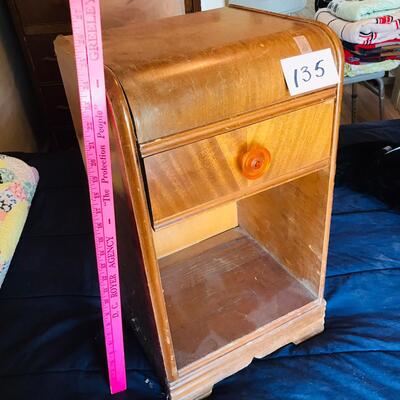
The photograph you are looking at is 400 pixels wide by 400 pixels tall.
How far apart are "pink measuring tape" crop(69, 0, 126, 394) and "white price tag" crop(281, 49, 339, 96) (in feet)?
0.80

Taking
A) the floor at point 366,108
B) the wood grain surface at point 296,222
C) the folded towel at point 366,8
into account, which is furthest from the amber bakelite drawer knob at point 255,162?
the floor at point 366,108

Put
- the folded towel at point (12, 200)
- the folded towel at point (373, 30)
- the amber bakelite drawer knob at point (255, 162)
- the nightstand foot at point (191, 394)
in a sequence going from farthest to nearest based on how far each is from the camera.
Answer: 1. the folded towel at point (373, 30)
2. the folded towel at point (12, 200)
3. the nightstand foot at point (191, 394)
4. the amber bakelite drawer knob at point (255, 162)

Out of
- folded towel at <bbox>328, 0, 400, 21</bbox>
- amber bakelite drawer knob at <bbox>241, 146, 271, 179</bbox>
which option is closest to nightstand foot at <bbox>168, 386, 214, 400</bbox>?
amber bakelite drawer knob at <bbox>241, 146, 271, 179</bbox>

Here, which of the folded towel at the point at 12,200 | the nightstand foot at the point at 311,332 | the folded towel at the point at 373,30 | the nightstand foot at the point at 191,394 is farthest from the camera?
the folded towel at the point at 373,30

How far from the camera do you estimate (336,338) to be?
0.82 metres

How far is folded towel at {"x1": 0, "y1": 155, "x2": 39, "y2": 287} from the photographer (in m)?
0.99

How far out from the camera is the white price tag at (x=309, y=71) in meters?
0.56

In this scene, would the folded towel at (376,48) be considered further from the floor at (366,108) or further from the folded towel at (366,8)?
the floor at (366,108)

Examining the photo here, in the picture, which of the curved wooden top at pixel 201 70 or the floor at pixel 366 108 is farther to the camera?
the floor at pixel 366 108

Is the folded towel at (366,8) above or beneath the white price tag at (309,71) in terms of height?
beneath

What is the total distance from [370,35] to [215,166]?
1.44 m

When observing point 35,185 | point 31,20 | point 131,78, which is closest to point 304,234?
point 131,78

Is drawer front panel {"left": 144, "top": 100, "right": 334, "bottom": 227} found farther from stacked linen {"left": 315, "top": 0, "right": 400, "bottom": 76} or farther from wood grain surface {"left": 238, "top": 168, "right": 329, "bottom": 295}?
stacked linen {"left": 315, "top": 0, "right": 400, "bottom": 76}

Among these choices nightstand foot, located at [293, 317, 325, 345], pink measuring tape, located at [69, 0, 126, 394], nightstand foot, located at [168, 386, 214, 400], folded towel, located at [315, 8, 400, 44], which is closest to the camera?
pink measuring tape, located at [69, 0, 126, 394]
